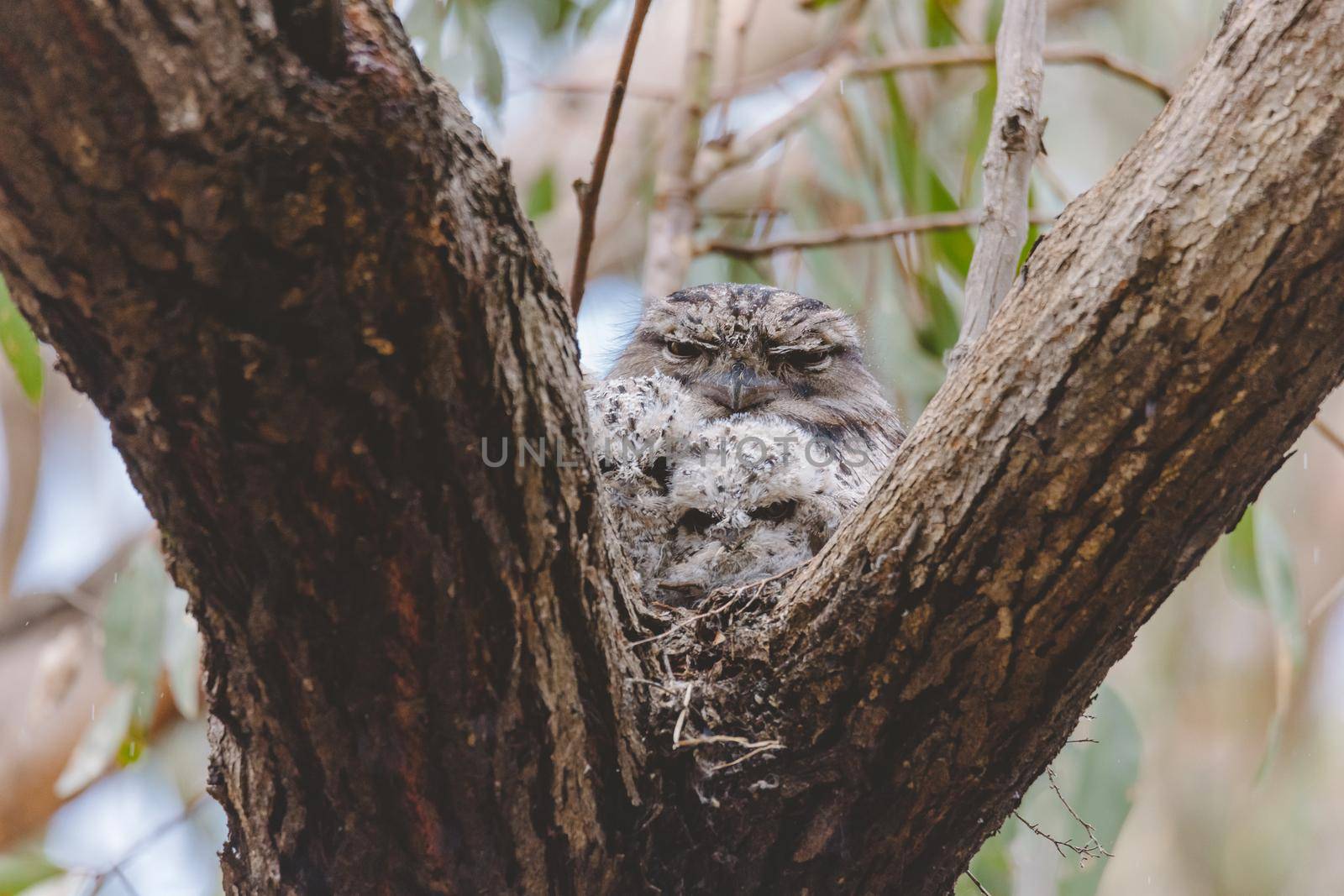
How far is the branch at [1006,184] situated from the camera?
6.65 ft

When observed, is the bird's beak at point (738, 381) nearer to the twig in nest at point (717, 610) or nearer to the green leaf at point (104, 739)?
the twig in nest at point (717, 610)

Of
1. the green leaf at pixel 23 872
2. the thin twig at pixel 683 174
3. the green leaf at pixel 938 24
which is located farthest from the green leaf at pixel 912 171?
the green leaf at pixel 23 872

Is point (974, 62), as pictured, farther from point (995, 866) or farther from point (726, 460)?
point (995, 866)

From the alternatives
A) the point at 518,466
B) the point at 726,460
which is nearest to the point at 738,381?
the point at 726,460

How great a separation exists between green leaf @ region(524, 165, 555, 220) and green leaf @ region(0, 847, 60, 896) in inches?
96.9

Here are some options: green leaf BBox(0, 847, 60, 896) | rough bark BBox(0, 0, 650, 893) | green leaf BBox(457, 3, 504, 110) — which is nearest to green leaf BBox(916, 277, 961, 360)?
green leaf BBox(457, 3, 504, 110)

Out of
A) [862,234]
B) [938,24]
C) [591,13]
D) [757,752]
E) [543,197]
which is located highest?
[591,13]

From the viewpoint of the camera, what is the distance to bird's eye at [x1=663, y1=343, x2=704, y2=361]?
2652 mm

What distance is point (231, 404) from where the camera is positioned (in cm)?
110

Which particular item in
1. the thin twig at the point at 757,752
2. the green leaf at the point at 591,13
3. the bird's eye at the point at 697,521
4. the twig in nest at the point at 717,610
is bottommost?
the thin twig at the point at 757,752

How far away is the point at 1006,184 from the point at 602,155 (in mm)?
773

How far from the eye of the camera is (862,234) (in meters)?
3.21

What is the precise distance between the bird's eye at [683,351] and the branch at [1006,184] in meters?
0.73

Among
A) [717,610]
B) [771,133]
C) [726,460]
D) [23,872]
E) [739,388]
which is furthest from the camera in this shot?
[771,133]
